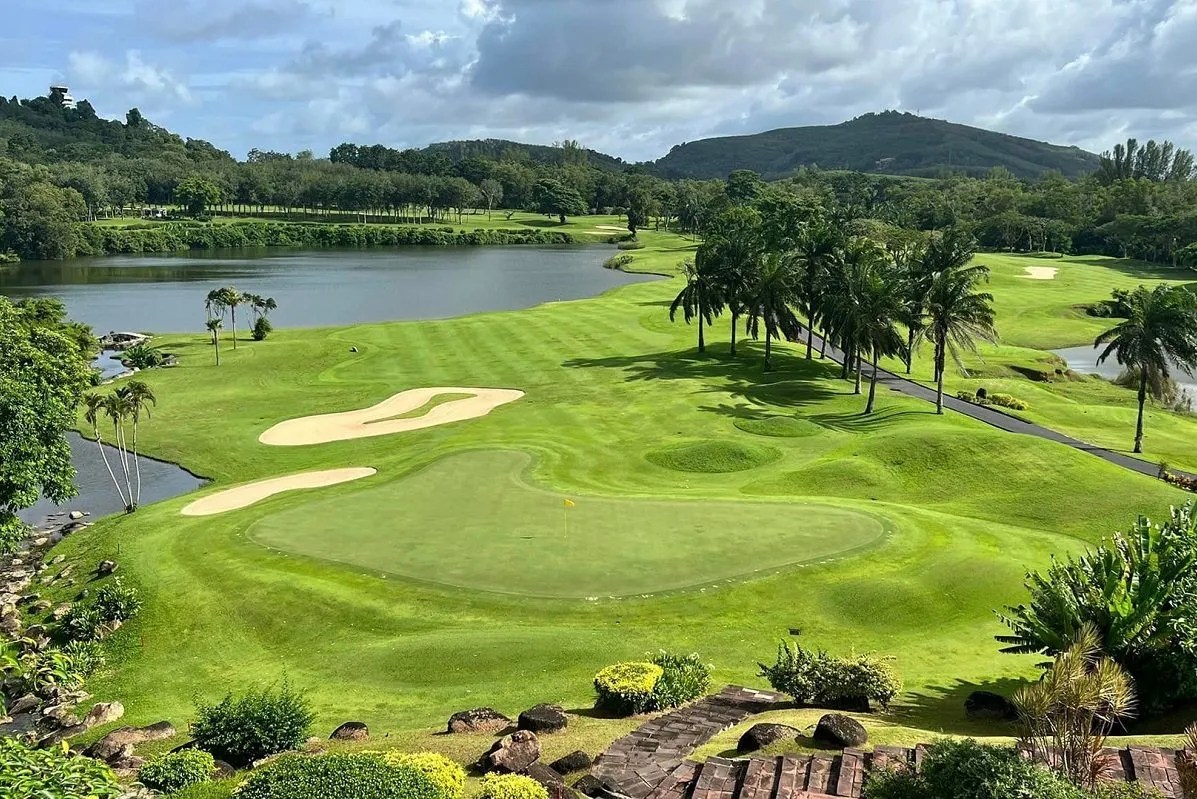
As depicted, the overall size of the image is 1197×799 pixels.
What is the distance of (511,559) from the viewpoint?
28.1 m

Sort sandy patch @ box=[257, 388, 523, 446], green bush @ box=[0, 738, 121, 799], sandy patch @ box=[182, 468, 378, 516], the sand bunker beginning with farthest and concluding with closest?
1. the sand bunker
2. sandy patch @ box=[257, 388, 523, 446]
3. sandy patch @ box=[182, 468, 378, 516]
4. green bush @ box=[0, 738, 121, 799]

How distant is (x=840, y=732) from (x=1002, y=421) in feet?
140

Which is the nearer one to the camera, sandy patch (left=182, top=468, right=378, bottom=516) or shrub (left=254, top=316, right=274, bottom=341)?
sandy patch (left=182, top=468, right=378, bottom=516)

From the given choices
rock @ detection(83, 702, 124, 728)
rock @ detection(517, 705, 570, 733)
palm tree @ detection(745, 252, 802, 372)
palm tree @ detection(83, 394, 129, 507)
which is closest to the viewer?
rock @ detection(517, 705, 570, 733)

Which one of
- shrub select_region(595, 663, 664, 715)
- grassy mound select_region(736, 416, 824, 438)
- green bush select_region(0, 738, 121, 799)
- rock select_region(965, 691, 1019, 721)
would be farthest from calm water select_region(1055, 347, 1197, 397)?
A: green bush select_region(0, 738, 121, 799)

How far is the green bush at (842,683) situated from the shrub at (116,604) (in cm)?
1989

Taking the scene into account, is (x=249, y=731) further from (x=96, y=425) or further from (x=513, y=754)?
(x=96, y=425)

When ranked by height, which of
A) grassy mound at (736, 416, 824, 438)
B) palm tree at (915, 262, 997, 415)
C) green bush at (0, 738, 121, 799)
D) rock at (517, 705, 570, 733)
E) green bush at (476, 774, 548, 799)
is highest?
palm tree at (915, 262, 997, 415)

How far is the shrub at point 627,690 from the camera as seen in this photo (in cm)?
1848

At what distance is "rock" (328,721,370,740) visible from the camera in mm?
18234

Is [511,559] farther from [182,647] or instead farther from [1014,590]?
[1014,590]

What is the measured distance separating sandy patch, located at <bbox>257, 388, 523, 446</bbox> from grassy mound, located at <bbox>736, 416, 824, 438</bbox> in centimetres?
1598

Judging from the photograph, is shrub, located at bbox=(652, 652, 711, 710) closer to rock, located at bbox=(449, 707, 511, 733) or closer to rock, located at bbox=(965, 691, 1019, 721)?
rock, located at bbox=(449, 707, 511, 733)

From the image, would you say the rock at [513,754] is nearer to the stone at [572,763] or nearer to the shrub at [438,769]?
the stone at [572,763]
